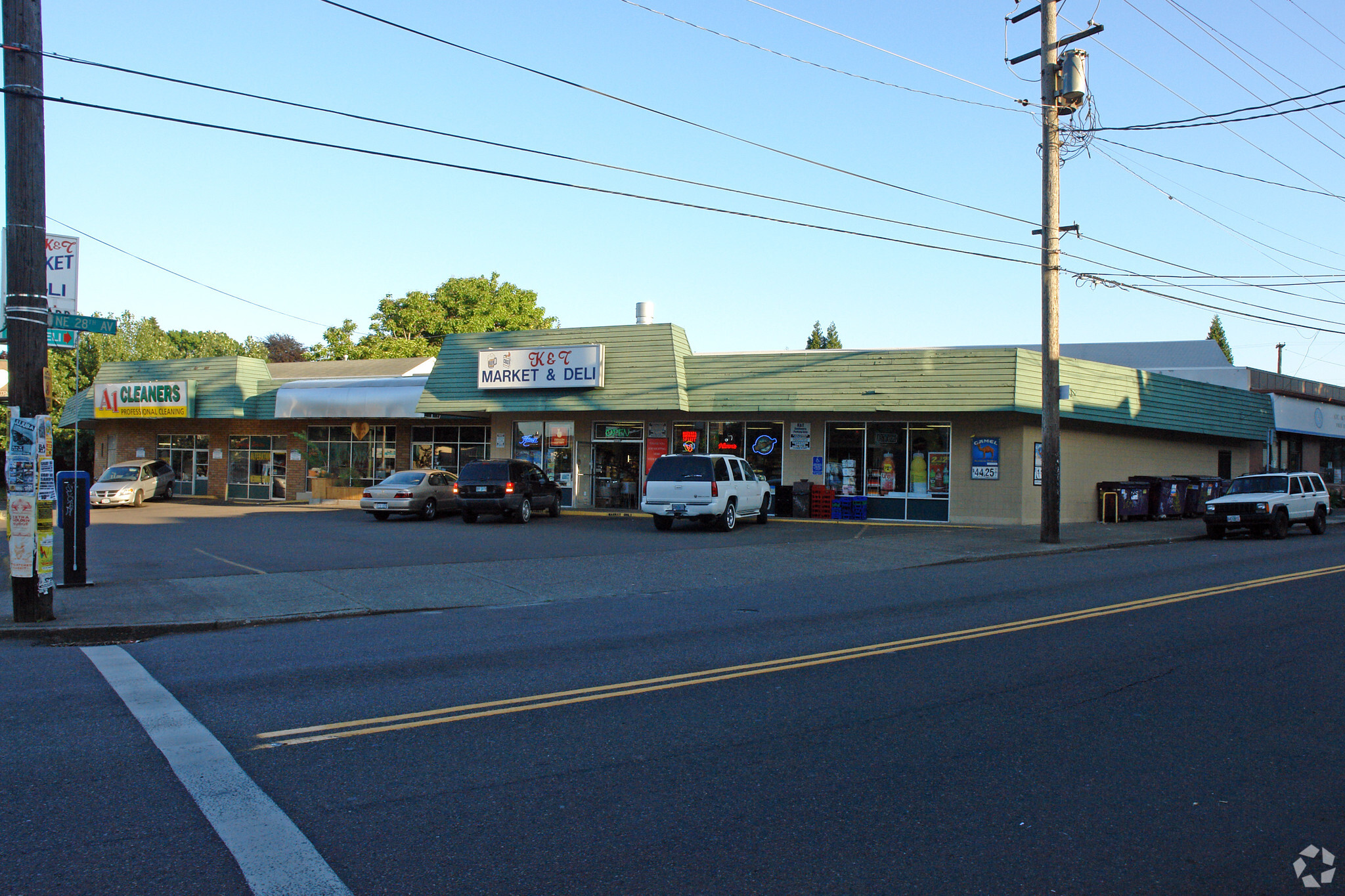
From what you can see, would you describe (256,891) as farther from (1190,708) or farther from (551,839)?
(1190,708)

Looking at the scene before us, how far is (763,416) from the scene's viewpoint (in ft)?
92.2

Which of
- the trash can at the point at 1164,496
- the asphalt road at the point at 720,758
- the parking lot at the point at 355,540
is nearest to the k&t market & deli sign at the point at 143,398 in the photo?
the parking lot at the point at 355,540

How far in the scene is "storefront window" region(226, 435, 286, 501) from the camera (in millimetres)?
38156

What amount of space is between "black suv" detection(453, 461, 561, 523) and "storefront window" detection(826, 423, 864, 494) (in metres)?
8.44

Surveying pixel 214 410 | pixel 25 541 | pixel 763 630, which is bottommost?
pixel 763 630

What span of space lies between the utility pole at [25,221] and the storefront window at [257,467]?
95.1 feet

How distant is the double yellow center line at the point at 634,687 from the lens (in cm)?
613

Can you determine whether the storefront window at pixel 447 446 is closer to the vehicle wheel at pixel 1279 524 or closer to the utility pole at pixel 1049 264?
the utility pole at pixel 1049 264

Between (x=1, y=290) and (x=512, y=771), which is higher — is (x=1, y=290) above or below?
above

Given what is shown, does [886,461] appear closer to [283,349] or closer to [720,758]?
[720,758]

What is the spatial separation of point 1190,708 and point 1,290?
12675 millimetres

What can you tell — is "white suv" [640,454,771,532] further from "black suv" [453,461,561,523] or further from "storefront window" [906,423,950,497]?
"storefront window" [906,423,950,497]

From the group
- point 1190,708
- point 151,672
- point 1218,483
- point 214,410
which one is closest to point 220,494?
point 214,410

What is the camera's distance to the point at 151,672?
8031 mm
